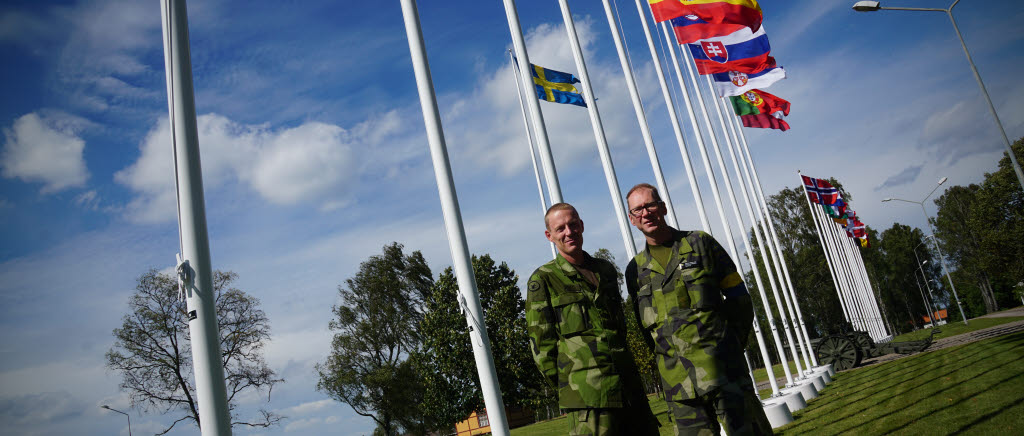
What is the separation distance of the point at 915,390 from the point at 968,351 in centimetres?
840

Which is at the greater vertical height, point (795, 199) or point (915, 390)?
point (795, 199)

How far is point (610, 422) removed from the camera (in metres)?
3.21

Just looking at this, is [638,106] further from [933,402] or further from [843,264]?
[843,264]

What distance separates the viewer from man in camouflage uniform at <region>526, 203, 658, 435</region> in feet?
10.6

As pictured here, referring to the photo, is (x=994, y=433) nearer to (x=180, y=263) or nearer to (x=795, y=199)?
(x=180, y=263)

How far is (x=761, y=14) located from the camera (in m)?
12.7

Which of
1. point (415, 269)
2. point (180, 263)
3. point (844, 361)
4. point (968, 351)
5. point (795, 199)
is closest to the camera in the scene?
point (180, 263)

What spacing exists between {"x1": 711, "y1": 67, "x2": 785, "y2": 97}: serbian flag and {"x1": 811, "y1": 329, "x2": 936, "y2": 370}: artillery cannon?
477 inches

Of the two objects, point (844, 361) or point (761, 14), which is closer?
point (761, 14)

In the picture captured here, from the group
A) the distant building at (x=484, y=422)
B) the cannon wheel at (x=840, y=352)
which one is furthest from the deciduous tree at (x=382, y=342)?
the cannon wheel at (x=840, y=352)

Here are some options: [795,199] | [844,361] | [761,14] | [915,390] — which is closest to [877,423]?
[915,390]

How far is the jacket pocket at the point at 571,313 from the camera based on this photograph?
3.40 meters

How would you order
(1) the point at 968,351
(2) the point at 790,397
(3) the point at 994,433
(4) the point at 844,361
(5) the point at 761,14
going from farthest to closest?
(4) the point at 844,361, (1) the point at 968,351, (5) the point at 761,14, (2) the point at 790,397, (3) the point at 994,433

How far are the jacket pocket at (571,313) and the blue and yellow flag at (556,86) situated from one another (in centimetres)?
774
